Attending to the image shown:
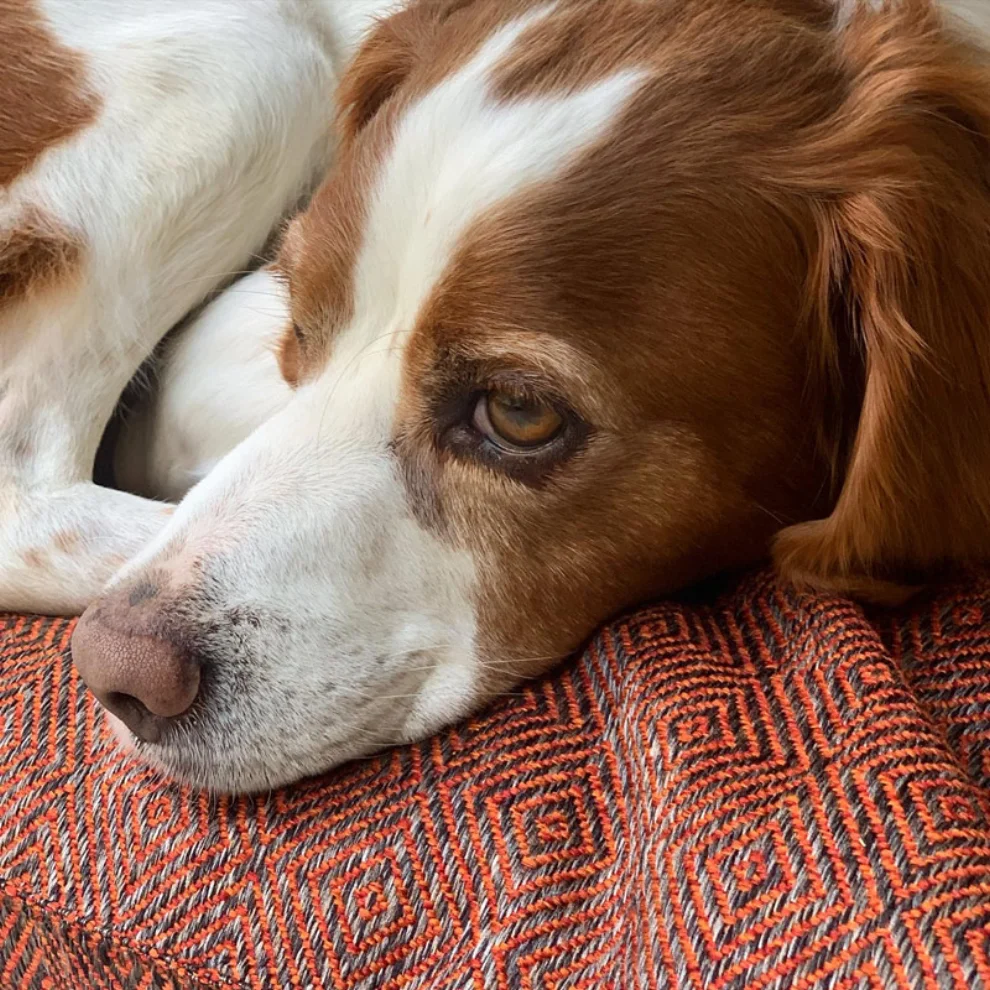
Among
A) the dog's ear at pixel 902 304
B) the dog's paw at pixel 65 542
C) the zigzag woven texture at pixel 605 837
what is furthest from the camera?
the dog's paw at pixel 65 542

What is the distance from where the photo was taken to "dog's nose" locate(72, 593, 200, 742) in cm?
102

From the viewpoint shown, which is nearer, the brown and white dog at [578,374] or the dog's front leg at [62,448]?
the brown and white dog at [578,374]

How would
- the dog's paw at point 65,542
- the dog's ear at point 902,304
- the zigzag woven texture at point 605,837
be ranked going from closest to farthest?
the zigzag woven texture at point 605,837, the dog's ear at point 902,304, the dog's paw at point 65,542

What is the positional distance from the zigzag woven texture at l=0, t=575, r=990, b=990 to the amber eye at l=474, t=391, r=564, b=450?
21cm

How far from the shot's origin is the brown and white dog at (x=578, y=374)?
1.01 meters

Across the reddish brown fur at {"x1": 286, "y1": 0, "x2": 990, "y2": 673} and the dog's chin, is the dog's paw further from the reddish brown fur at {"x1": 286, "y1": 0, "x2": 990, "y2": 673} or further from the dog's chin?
the reddish brown fur at {"x1": 286, "y1": 0, "x2": 990, "y2": 673}

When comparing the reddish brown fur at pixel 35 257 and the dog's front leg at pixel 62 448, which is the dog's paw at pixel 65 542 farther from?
the reddish brown fur at pixel 35 257

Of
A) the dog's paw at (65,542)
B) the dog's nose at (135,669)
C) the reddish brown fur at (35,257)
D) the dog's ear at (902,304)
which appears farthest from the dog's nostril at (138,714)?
the reddish brown fur at (35,257)

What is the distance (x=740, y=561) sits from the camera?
1.16 m

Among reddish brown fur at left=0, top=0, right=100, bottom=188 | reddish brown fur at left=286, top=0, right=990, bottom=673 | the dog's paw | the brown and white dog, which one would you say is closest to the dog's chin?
the brown and white dog

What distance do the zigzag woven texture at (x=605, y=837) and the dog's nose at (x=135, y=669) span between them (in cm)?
8

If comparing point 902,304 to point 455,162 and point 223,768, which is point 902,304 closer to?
point 455,162

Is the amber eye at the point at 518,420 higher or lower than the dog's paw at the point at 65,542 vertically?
higher

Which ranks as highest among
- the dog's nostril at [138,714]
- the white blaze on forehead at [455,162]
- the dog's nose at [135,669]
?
the white blaze on forehead at [455,162]
